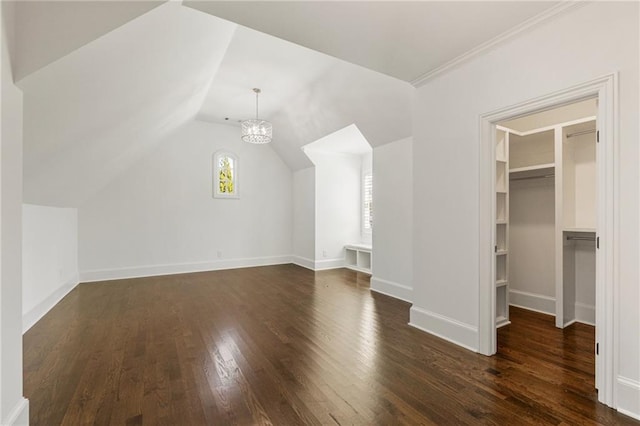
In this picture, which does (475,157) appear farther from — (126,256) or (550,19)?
(126,256)

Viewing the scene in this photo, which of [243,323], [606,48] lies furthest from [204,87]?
[606,48]

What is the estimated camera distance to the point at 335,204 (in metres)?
6.69

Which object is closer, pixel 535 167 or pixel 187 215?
pixel 535 167

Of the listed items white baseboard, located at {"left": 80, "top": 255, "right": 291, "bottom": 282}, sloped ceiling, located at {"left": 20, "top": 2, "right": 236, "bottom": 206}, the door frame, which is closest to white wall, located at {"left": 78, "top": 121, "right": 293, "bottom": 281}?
white baseboard, located at {"left": 80, "top": 255, "right": 291, "bottom": 282}

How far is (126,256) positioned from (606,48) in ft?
22.9

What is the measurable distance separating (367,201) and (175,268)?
14.7 feet

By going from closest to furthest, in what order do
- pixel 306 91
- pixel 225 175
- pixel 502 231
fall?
pixel 502 231 < pixel 306 91 < pixel 225 175

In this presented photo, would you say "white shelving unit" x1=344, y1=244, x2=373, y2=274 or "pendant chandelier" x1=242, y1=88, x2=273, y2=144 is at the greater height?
"pendant chandelier" x1=242, y1=88, x2=273, y2=144

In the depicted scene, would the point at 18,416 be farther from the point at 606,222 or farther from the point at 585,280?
the point at 585,280

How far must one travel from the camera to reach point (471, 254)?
261 centimetres

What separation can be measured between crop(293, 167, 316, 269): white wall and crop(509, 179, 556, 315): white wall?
3.76 m

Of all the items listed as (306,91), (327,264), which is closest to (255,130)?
(306,91)

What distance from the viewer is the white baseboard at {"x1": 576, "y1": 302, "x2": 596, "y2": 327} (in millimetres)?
3125

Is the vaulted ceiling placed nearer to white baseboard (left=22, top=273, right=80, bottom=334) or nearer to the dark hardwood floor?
white baseboard (left=22, top=273, right=80, bottom=334)
